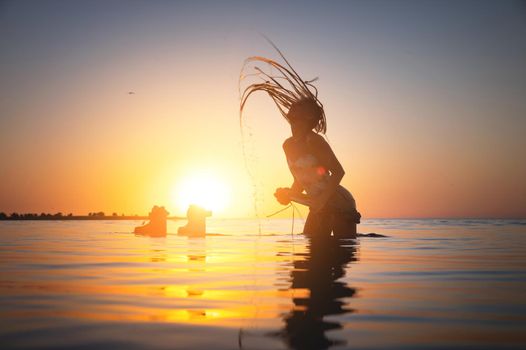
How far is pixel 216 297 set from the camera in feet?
10.6

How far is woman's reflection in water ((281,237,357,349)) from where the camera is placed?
6.64 ft

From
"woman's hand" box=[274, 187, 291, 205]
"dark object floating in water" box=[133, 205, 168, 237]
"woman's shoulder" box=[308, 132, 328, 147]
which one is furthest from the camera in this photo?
"dark object floating in water" box=[133, 205, 168, 237]

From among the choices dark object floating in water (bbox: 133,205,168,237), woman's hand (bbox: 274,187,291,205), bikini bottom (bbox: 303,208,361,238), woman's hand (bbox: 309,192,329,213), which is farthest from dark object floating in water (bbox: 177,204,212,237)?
woman's hand (bbox: 309,192,329,213)

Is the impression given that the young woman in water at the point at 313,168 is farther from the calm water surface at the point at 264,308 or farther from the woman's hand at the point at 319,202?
the calm water surface at the point at 264,308

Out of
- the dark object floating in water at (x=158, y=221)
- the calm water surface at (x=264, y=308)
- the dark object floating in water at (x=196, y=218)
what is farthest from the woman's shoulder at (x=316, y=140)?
the dark object floating in water at (x=158, y=221)

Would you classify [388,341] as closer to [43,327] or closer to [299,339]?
[299,339]

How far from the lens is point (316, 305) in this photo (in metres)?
2.85

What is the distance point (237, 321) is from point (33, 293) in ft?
6.51

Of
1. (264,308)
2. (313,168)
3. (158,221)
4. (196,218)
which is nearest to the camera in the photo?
(264,308)

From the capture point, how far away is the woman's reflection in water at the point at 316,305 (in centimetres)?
202

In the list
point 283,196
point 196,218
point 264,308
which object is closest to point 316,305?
point 264,308

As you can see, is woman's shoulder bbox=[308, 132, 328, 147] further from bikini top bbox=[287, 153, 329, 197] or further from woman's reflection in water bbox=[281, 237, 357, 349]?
woman's reflection in water bbox=[281, 237, 357, 349]

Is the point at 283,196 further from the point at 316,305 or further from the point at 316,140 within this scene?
the point at 316,305

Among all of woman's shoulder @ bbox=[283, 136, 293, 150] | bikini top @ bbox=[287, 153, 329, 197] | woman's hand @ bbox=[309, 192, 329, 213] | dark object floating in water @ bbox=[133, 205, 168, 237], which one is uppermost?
woman's shoulder @ bbox=[283, 136, 293, 150]
